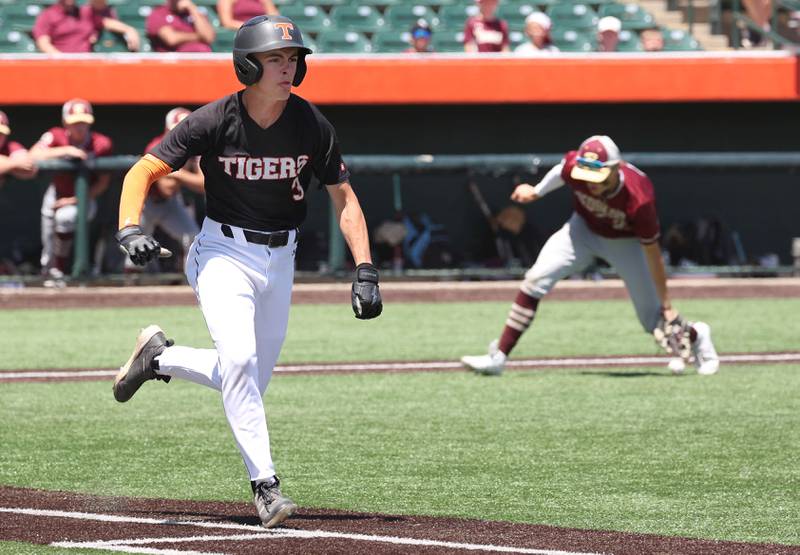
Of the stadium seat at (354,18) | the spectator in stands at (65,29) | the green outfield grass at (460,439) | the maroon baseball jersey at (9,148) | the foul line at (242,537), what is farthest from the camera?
the stadium seat at (354,18)

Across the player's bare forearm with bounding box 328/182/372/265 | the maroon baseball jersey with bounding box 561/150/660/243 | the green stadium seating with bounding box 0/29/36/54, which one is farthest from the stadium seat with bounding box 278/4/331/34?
the player's bare forearm with bounding box 328/182/372/265

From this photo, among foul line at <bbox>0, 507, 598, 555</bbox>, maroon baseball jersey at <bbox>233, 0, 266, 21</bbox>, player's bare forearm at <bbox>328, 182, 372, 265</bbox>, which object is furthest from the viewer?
maroon baseball jersey at <bbox>233, 0, 266, 21</bbox>

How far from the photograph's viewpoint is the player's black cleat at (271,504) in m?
5.62

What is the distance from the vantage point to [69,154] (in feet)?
51.2

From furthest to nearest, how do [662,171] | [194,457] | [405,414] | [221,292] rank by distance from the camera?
[662,171]
[405,414]
[194,457]
[221,292]

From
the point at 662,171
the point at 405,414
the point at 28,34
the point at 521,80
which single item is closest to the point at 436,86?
the point at 521,80

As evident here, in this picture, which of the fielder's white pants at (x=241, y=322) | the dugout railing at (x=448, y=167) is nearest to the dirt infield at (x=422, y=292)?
the dugout railing at (x=448, y=167)

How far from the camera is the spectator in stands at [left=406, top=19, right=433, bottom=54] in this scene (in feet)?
60.8

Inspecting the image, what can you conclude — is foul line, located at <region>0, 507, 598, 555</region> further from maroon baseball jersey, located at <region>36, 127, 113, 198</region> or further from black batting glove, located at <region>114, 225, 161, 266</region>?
maroon baseball jersey, located at <region>36, 127, 113, 198</region>

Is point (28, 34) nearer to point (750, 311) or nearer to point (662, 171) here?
point (662, 171)

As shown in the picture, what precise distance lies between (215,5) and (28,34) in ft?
7.35

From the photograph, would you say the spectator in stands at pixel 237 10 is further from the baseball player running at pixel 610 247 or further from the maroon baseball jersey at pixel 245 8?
the baseball player running at pixel 610 247

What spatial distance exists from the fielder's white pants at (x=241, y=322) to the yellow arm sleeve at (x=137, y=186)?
31 cm

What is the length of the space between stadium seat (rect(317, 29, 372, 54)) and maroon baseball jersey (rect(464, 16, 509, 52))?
122 centimetres
